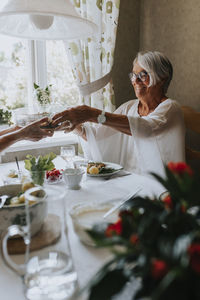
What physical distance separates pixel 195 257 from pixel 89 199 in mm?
811

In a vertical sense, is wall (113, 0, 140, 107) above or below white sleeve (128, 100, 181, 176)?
above

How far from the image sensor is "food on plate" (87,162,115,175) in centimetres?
159

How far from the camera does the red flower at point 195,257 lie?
465 mm

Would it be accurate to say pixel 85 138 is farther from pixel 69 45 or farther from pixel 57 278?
pixel 57 278

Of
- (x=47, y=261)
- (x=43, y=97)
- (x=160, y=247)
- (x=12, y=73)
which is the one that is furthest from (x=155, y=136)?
(x=160, y=247)

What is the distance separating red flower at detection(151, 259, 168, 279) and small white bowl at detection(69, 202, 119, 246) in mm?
374

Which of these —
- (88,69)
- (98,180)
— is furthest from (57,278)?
(88,69)

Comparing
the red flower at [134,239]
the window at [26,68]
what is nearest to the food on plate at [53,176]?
the window at [26,68]

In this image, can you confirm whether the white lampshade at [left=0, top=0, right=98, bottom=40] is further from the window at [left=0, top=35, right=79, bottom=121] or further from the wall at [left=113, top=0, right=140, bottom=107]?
the wall at [left=113, top=0, right=140, bottom=107]

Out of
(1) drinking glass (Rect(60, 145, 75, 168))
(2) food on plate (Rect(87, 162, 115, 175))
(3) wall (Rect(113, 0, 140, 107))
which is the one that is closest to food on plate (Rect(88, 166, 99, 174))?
(2) food on plate (Rect(87, 162, 115, 175))

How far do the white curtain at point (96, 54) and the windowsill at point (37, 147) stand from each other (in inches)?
15.1

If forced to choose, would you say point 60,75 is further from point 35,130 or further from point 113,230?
point 113,230

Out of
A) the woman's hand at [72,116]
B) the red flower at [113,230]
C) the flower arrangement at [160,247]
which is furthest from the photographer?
the woman's hand at [72,116]

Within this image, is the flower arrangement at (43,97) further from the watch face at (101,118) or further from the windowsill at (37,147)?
the windowsill at (37,147)
